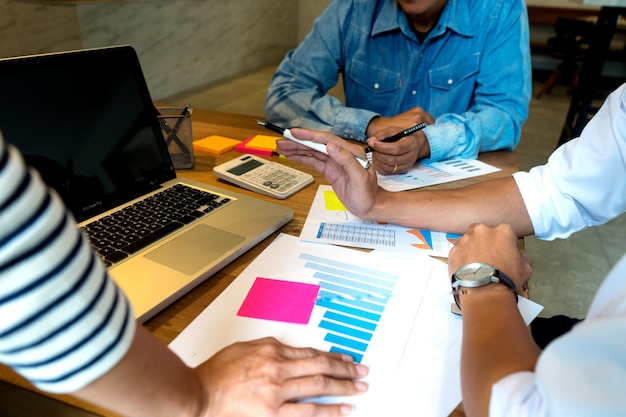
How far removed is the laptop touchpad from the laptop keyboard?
3 cm

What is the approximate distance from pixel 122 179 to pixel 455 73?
100 centimetres

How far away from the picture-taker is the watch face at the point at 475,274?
61 cm

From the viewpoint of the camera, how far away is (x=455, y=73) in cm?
136

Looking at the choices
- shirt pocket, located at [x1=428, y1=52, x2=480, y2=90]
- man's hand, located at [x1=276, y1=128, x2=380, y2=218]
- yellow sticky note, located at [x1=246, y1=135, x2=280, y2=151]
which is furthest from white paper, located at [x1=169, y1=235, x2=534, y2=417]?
shirt pocket, located at [x1=428, y1=52, x2=480, y2=90]

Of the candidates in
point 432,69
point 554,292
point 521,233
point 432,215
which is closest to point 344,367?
point 432,215

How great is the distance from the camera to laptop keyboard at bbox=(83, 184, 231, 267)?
0.69m

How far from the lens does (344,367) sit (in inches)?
20.2

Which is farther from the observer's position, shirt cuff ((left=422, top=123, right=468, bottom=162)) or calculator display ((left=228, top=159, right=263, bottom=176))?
shirt cuff ((left=422, top=123, right=468, bottom=162))

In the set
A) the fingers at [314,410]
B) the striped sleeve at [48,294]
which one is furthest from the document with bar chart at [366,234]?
the striped sleeve at [48,294]

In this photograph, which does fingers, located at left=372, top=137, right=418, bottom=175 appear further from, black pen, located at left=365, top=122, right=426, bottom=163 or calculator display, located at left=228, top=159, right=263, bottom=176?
calculator display, located at left=228, top=159, right=263, bottom=176

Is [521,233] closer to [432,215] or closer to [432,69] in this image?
[432,215]

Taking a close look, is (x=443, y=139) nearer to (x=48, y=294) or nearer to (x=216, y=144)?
(x=216, y=144)

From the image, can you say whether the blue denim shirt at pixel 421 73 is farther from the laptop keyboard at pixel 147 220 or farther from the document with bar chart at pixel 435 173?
the laptop keyboard at pixel 147 220

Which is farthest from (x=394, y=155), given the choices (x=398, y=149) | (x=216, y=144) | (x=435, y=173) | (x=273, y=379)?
(x=273, y=379)
